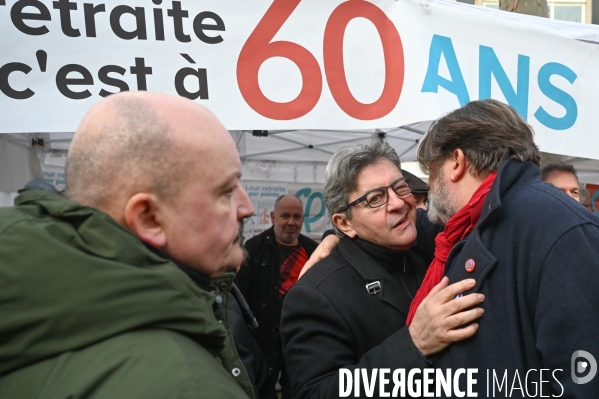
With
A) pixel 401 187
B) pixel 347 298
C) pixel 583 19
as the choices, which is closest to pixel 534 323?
pixel 347 298

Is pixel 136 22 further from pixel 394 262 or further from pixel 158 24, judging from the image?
pixel 394 262

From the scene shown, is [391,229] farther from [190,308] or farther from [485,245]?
[190,308]

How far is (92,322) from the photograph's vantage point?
80 cm

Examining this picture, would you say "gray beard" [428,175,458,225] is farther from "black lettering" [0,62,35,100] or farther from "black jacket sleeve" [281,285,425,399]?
"black lettering" [0,62,35,100]

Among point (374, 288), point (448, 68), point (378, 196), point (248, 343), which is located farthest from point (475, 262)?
point (448, 68)

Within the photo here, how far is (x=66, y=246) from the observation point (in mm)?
826

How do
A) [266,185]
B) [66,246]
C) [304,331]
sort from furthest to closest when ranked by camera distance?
[266,185]
[304,331]
[66,246]

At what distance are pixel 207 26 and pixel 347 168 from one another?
3.65 feet

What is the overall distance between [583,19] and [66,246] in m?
18.8

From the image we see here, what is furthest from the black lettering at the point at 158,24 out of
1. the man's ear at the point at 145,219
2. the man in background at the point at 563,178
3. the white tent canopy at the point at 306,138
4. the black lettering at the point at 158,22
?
the man in background at the point at 563,178

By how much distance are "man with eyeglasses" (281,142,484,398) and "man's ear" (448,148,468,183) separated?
0.37 m

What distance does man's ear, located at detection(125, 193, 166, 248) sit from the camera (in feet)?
3.18

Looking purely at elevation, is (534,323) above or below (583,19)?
below

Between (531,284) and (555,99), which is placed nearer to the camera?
(531,284)
